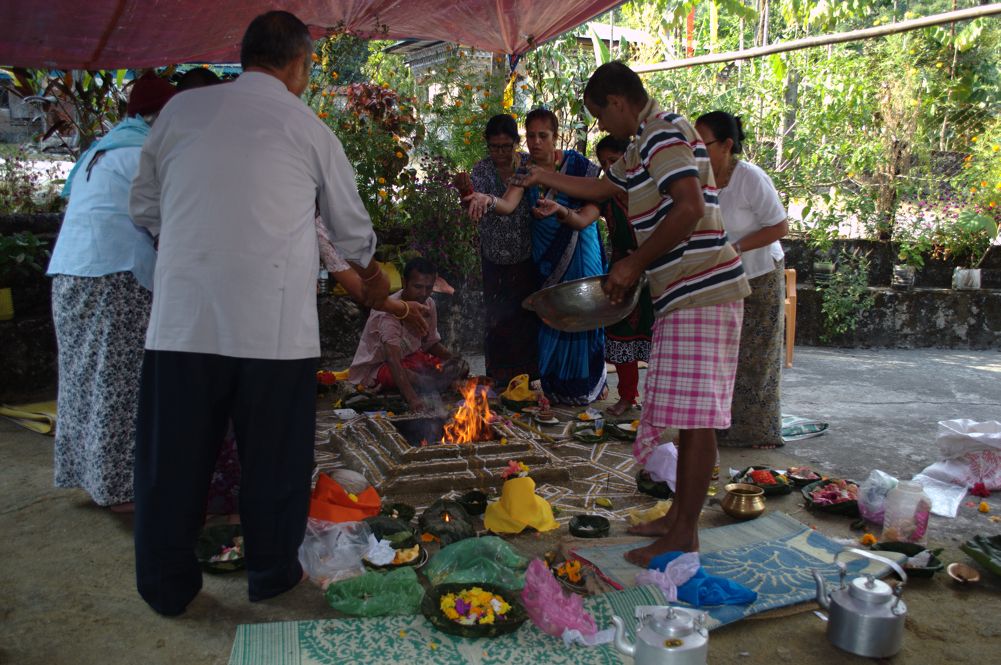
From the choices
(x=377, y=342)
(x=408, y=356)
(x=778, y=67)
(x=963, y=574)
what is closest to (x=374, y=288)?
(x=963, y=574)

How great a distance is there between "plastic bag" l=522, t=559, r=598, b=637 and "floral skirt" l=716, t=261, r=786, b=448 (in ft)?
7.26

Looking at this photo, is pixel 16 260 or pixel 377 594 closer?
pixel 377 594

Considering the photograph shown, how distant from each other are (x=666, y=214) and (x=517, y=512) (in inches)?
58.6

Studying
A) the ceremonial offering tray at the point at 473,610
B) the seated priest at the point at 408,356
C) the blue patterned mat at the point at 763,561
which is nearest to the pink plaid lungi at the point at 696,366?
the blue patterned mat at the point at 763,561

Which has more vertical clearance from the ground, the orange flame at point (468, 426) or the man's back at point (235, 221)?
the man's back at point (235, 221)

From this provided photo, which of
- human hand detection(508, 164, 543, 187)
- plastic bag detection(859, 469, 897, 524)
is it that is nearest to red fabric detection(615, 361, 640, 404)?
human hand detection(508, 164, 543, 187)

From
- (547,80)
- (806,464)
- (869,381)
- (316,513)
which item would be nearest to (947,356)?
(869,381)

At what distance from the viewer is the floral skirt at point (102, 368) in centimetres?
339

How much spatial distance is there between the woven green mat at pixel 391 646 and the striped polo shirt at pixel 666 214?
4.12 ft

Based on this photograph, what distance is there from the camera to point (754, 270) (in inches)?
180

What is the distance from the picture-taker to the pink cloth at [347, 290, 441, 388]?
567cm

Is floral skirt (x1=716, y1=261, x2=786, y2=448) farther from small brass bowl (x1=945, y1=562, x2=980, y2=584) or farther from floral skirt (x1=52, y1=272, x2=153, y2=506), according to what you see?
floral skirt (x1=52, y1=272, x2=153, y2=506)

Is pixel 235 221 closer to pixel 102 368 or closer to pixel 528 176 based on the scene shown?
pixel 102 368

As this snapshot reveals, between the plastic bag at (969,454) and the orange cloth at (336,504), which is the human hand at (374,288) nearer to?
the orange cloth at (336,504)
